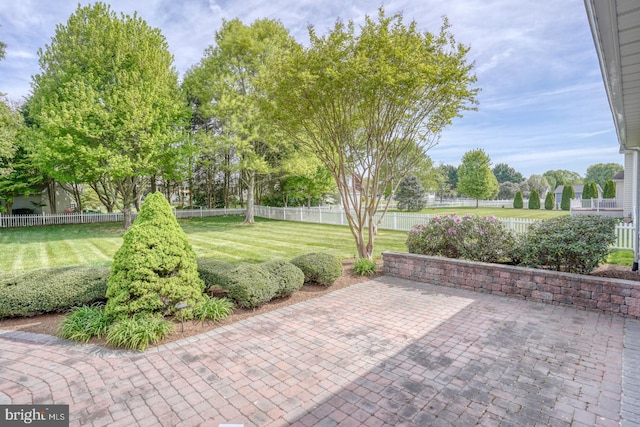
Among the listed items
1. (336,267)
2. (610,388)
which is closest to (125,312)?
(336,267)

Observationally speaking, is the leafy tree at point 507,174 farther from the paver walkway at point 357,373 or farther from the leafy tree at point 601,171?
the paver walkway at point 357,373

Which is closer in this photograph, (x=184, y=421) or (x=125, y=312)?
(x=184, y=421)

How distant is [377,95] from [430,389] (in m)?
6.07

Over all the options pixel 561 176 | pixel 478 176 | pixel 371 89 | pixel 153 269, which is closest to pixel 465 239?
pixel 371 89

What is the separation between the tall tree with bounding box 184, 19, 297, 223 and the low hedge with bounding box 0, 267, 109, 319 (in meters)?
12.2

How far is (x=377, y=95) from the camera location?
285 inches

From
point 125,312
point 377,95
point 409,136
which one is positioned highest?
point 377,95

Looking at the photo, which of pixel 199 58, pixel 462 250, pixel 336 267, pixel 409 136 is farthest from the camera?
pixel 199 58

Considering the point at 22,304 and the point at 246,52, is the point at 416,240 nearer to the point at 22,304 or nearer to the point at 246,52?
the point at 22,304

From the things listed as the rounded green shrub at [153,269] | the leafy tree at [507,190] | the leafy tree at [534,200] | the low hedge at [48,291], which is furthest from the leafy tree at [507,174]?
the low hedge at [48,291]

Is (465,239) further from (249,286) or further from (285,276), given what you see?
(249,286)

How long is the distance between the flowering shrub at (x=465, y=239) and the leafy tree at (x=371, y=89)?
1407 mm

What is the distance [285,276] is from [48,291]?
3709mm

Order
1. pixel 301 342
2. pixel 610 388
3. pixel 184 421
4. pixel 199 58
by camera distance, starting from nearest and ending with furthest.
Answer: pixel 184 421 < pixel 610 388 < pixel 301 342 < pixel 199 58
